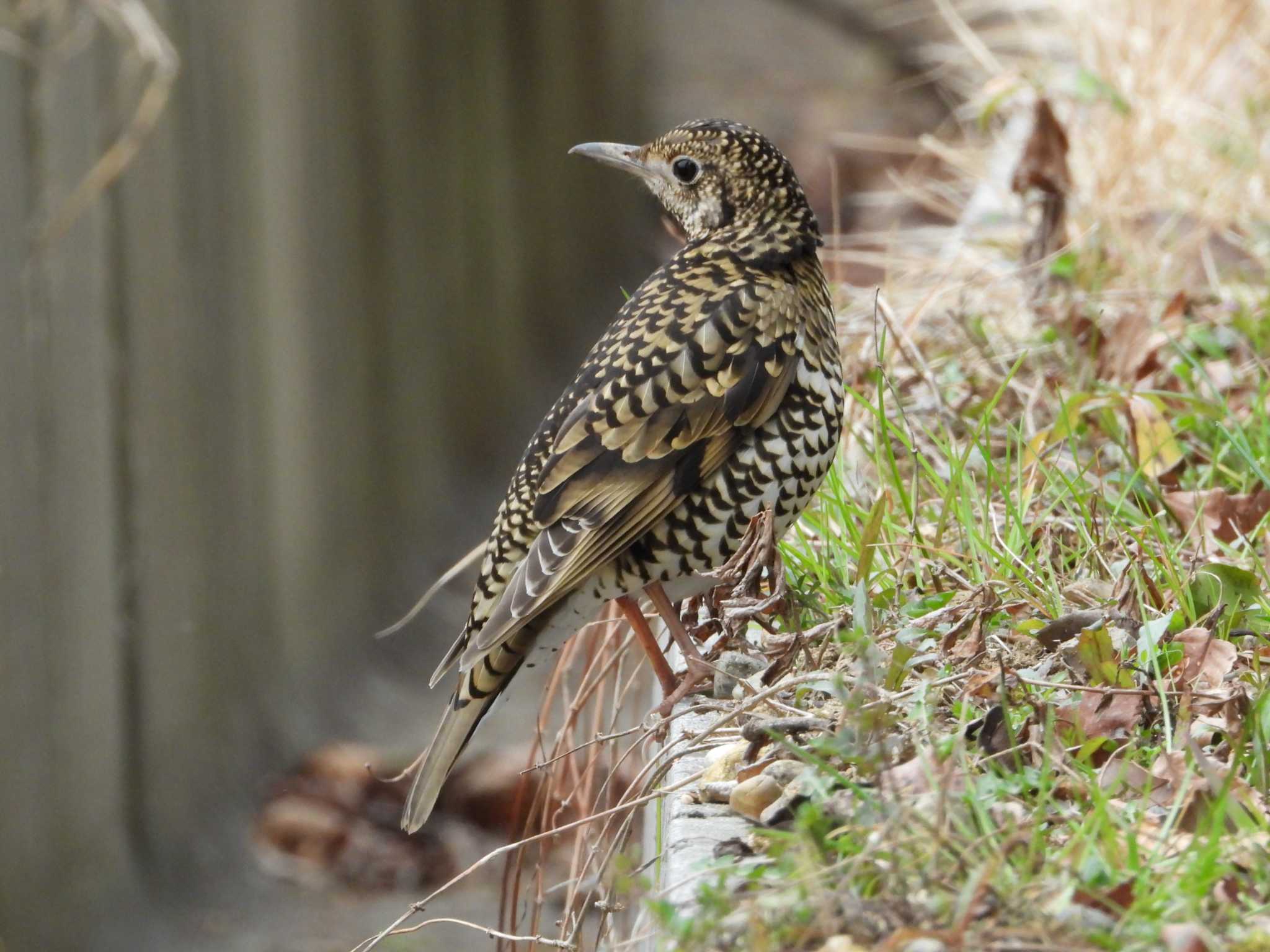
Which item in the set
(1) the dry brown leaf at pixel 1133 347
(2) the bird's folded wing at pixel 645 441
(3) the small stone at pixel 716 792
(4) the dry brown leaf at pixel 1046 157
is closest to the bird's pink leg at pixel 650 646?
(2) the bird's folded wing at pixel 645 441

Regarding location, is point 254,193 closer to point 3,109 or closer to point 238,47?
point 238,47

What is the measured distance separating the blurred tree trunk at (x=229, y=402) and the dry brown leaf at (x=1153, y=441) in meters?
2.78

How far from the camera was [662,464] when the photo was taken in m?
2.91

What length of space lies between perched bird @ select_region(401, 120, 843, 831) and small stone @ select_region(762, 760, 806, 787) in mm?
518

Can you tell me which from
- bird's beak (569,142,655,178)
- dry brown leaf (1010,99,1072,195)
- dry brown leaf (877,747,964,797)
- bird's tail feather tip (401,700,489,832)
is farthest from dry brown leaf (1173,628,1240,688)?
dry brown leaf (1010,99,1072,195)

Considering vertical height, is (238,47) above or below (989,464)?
above

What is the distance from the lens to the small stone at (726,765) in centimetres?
236

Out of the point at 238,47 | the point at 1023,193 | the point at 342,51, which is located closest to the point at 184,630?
the point at 238,47

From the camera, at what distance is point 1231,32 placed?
597 centimetres

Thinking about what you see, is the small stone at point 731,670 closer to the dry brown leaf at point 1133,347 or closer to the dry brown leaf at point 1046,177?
the dry brown leaf at point 1133,347

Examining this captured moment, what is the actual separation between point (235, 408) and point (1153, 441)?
3.40 meters

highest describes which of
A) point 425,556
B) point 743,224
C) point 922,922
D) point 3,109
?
point 3,109

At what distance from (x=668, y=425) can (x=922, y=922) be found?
130cm

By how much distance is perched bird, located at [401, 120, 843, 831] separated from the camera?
2879 mm
